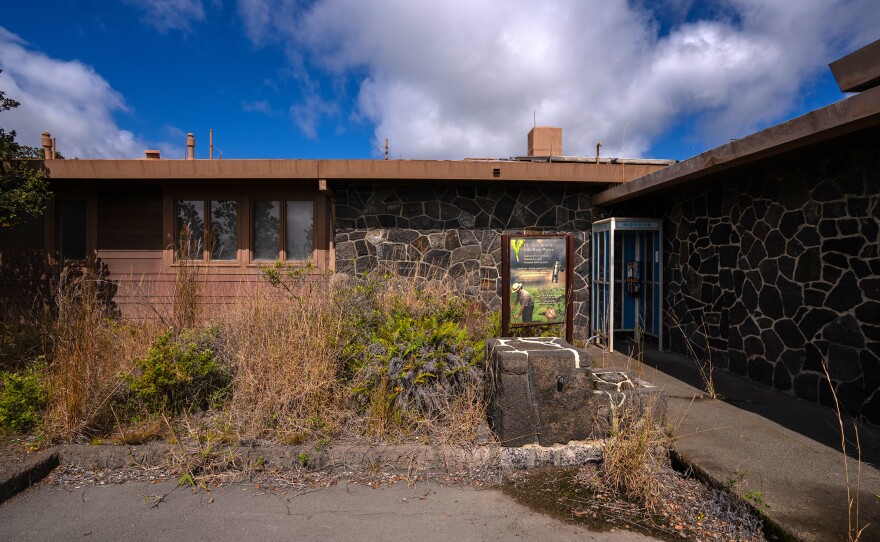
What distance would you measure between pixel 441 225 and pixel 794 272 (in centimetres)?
498

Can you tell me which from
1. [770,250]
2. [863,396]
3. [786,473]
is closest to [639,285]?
[770,250]

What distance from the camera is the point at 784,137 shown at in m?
4.16

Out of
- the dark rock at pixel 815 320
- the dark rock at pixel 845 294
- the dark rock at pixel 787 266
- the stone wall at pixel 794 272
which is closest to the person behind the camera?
the stone wall at pixel 794 272

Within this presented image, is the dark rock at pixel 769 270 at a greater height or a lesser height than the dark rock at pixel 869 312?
greater

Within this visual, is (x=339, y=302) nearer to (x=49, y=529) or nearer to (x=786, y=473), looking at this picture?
(x=49, y=529)

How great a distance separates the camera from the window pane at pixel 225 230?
805 centimetres

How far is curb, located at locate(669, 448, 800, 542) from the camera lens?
8.70 feet

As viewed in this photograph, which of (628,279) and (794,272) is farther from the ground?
(794,272)

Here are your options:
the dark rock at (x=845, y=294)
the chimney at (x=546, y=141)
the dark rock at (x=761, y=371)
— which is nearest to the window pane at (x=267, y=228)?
the chimney at (x=546, y=141)

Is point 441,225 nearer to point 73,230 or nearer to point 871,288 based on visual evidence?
point 871,288

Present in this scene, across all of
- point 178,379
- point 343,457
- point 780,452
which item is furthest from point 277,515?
point 780,452

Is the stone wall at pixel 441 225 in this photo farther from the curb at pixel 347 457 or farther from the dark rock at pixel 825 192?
the curb at pixel 347 457

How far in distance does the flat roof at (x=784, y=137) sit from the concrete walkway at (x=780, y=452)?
258 centimetres

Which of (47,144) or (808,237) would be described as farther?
(47,144)
